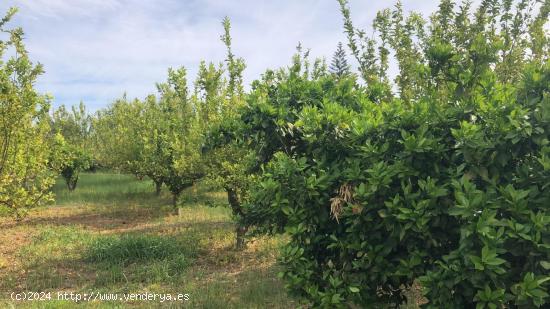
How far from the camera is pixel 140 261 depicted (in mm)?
7277

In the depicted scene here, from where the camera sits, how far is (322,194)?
2996 mm

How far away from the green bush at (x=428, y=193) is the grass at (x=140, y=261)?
245 centimetres

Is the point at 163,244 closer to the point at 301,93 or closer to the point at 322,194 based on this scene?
the point at 301,93

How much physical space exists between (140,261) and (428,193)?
19.7 ft

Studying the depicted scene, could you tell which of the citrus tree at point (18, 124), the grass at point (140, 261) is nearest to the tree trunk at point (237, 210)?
the grass at point (140, 261)

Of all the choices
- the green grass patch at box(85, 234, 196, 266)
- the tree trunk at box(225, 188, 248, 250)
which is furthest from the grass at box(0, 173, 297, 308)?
the tree trunk at box(225, 188, 248, 250)

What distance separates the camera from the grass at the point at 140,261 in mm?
5668

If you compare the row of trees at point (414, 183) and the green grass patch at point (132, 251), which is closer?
the row of trees at point (414, 183)

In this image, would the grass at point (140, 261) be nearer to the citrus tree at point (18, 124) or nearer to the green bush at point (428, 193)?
the citrus tree at point (18, 124)

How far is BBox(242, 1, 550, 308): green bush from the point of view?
2312 millimetres

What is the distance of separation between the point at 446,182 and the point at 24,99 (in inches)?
274

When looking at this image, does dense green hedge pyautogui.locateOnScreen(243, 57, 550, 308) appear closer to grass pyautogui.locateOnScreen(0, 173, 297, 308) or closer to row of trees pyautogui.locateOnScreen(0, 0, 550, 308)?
row of trees pyautogui.locateOnScreen(0, 0, 550, 308)

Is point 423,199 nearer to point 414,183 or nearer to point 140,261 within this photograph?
point 414,183

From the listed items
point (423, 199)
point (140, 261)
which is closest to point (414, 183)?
point (423, 199)
